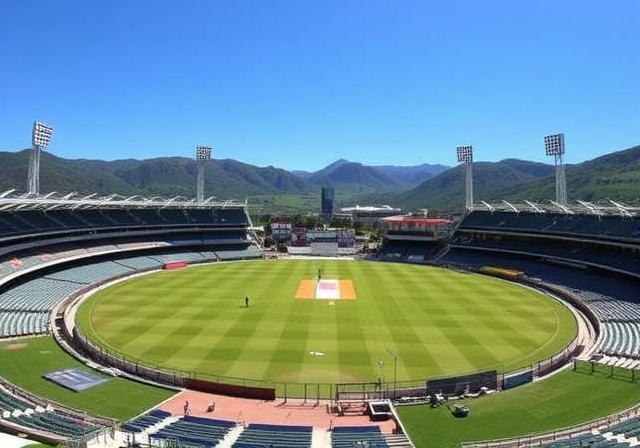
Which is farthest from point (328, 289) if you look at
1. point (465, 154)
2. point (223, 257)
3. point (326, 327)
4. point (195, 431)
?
point (465, 154)

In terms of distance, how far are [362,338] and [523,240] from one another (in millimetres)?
46189

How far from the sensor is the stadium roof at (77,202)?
51562mm

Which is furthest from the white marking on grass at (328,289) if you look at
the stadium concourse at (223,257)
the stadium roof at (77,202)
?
the stadium roof at (77,202)

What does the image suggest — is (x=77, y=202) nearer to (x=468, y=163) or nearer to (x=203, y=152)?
(x=203, y=152)

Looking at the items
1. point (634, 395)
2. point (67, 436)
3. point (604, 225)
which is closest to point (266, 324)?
point (67, 436)

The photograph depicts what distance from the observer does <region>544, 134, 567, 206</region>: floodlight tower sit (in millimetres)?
76812

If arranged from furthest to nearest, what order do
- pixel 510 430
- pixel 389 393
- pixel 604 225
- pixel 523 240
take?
pixel 523 240
pixel 604 225
pixel 389 393
pixel 510 430

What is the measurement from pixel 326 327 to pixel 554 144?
54.5 meters

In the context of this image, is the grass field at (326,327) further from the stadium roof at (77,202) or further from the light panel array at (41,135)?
the light panel array at (41,135)

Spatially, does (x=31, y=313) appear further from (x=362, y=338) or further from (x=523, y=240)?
(x=523, y=240)

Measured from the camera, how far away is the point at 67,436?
820 inches

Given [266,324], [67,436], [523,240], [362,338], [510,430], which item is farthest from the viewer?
[523,240]

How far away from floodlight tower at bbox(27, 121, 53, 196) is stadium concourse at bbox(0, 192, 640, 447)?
294cm

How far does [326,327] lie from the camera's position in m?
41.3
